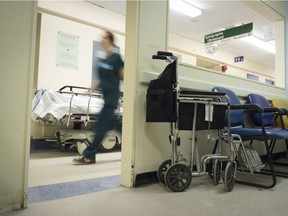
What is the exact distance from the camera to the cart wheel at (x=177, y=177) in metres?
1.87

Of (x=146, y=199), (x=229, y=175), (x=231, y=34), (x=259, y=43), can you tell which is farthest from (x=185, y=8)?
(x=146, y=199)

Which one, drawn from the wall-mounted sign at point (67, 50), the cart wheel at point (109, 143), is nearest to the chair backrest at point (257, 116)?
the cart wheel at point (109, 143)

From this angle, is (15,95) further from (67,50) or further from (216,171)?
(67,50)

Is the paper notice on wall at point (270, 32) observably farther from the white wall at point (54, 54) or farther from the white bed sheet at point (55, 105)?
the white bed sheet at point (55, 105)

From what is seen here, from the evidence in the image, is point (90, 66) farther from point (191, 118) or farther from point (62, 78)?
point (191, 118)

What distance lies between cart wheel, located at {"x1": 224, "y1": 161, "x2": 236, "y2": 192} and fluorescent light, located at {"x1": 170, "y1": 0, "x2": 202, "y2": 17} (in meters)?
3.87

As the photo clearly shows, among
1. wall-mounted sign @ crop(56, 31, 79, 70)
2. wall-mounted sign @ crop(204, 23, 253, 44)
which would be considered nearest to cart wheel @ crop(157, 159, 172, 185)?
wall-mounted sign @ crop(56, 31, 79, 70)

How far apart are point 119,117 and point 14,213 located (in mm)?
1794

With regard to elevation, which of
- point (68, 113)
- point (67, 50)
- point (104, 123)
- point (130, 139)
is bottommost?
point (130, 139)

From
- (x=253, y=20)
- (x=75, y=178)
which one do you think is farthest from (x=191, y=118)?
(x=253, y=20)

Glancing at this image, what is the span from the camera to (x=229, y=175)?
6.37ft

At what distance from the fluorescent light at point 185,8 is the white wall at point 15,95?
4.02 m

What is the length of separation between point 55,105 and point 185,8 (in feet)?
11.5

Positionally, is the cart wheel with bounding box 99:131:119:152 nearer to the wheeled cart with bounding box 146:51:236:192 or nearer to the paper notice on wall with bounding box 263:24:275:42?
the wheeled cart with bounding box 146:51:236:192
